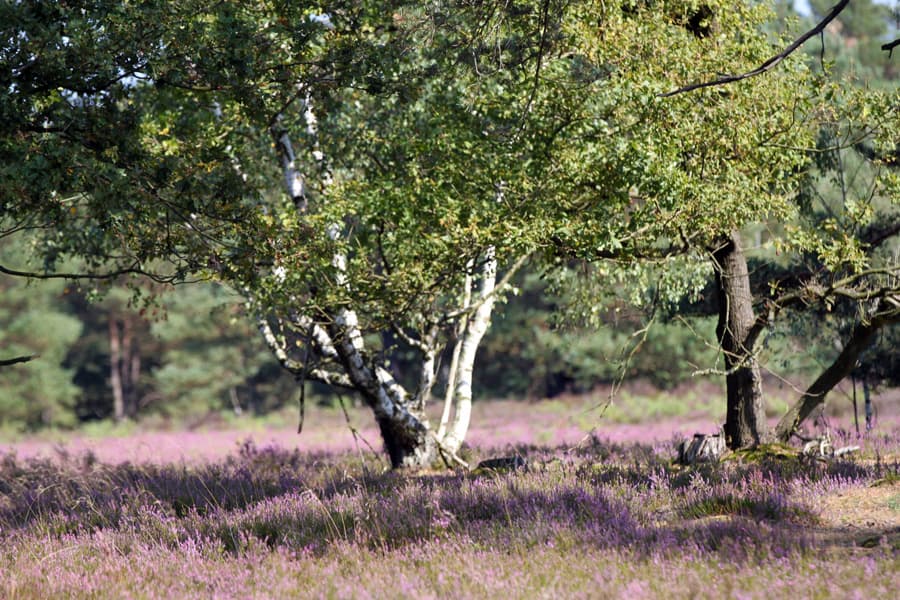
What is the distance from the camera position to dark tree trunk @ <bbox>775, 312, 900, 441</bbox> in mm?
10148

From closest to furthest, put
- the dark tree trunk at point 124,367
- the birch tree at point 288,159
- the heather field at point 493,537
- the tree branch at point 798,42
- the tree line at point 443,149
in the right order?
1. the heather field at point 493,537
2. the tree branch at point 798,42
3. the birch tree at point 288,159
4. the tree line at point 443,149
5. the dark tree trunk at point 124,367

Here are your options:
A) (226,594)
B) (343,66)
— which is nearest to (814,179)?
(343,66)

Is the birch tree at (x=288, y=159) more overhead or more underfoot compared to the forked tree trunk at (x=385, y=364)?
more overhead

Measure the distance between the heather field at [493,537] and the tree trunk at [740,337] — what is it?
742 mm

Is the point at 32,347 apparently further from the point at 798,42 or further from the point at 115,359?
Result: the point at 798,42

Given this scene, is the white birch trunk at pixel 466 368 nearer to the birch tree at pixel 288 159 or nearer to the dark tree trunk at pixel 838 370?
the birch tree at pixel 288 159

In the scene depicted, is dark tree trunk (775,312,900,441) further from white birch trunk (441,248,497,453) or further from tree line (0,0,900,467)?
white birch trunk (441,248,497,453)

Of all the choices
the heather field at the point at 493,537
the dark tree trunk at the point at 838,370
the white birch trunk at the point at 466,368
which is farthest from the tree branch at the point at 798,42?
the white birch trunk at the point at 466,368

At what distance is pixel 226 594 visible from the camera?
609 centimetres

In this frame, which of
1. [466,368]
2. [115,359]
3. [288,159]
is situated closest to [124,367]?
[115,359]

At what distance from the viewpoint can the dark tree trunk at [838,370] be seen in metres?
10.1

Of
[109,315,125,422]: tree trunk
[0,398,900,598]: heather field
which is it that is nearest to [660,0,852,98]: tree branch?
[0,398,900,598]: heather field

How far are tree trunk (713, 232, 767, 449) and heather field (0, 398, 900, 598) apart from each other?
0.74 metres

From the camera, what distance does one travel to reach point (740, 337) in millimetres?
11258
